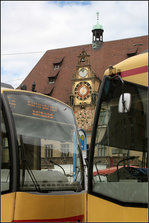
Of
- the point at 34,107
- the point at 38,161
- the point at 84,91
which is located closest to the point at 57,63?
the point at 84,91

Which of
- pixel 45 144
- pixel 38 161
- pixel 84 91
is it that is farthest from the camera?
pixel 84 91

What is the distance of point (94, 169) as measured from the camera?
462 centimetres

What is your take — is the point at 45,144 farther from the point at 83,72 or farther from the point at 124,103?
the point at 83,72

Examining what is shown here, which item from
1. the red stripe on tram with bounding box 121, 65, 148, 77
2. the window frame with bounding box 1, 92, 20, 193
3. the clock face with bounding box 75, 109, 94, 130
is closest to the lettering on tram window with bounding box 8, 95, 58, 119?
the window frame with bounding box 1, 92, 20, 193

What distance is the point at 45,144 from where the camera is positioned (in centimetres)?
644

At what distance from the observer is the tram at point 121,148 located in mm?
4008

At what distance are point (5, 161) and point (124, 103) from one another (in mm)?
Answer: 2319

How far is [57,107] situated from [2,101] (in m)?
1.24

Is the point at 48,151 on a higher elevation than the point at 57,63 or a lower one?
lower

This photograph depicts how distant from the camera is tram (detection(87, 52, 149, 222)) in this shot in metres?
4.01

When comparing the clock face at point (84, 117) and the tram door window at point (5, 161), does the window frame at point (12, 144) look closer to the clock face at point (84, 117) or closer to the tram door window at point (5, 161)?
the tram door window at point (5, 161)

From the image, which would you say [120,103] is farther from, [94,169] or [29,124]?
[29,124]

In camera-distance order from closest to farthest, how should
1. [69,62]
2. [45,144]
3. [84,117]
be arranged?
[45,144]
[84,117]
[69,62]

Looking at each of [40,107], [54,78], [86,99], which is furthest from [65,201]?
[54,78]
